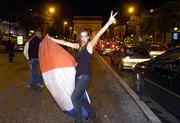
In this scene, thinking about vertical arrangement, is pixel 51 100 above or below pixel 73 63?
below

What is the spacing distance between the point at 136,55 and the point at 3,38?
102 ft

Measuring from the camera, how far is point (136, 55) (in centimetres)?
1817

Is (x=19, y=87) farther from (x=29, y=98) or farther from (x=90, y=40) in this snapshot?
(x=90, y=40)

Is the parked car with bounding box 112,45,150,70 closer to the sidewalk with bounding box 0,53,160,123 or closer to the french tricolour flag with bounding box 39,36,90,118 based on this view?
the sidewalk with bounding box 0,53,160,123

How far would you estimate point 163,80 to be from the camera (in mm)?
7918

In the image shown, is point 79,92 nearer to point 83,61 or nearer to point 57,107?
point 83,61

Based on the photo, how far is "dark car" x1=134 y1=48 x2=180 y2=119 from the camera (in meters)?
7.07

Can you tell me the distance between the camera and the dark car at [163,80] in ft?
23.2

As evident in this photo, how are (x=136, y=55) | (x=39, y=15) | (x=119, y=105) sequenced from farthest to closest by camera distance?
(x=39, y=15) < (x=136, y=55) < (x=119, y=105)

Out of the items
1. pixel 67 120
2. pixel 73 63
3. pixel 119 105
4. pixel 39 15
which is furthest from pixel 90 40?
pixel 39 15

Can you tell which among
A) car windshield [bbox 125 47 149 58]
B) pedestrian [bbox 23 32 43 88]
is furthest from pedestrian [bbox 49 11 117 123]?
car windshield [bbox 125 47 149 58]

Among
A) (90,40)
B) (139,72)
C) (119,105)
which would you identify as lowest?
(119,105)

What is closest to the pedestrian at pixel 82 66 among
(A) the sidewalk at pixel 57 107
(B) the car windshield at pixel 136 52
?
(A) the sidewalk at pixel 57 107

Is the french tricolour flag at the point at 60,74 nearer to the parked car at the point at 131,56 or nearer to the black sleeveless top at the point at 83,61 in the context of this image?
the black sleeveless top at the point at 83,61
